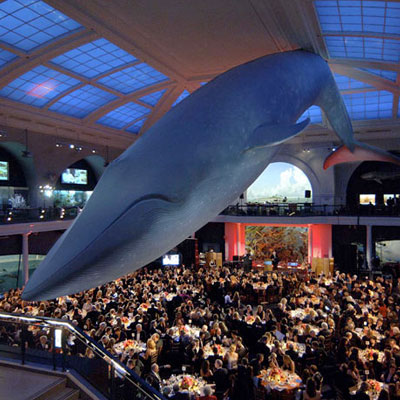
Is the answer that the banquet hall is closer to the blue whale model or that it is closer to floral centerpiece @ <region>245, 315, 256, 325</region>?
the blue whale model

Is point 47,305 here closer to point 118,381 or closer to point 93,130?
point 118,381

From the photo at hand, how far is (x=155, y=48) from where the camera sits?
12383mm

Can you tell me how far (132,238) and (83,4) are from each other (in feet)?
35.0

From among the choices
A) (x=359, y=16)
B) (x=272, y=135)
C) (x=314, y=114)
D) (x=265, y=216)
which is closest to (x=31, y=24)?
(x=359, y=16)

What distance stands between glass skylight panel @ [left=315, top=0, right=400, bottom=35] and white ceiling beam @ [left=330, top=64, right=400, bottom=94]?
11.3 ft

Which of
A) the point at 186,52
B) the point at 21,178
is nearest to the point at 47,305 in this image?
the point at 186,52

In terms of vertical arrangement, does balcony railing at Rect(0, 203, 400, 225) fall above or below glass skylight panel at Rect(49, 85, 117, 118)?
Answer: below

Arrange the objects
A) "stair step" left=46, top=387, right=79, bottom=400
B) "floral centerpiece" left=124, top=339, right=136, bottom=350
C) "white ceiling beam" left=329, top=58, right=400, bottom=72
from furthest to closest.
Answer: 1. "white ceiling beam" left=329, top=58, right=400, bottom=72
2. "floral centerpiece" left=124, top=339, right=136, bottom=350
3. "stair step" left=46, top=387, right=79, bottom=400

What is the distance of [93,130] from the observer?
22.9m

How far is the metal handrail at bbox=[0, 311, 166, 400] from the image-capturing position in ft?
16.1

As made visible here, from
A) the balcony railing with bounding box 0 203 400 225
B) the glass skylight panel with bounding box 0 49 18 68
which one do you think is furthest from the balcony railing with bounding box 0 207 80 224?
the glass skylight panel with bounding box 0 49 18 68

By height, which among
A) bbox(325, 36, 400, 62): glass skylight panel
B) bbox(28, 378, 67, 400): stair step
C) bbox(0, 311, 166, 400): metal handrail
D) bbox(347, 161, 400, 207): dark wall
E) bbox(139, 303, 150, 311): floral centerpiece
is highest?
bbox(325, 36, 400, 62): glass skylight panel

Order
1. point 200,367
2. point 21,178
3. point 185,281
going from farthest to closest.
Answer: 1. point 21,178
2. point 185,281
3. point 200,367

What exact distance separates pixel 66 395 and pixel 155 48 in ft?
36.9
